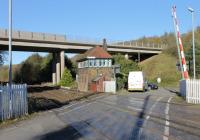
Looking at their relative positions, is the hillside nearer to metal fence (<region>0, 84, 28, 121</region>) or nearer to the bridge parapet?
the bridge parapet

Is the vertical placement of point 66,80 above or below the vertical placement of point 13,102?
above

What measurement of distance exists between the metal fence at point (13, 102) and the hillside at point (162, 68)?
250ft

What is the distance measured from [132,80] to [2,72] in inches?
4042

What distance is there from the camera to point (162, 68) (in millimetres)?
114000

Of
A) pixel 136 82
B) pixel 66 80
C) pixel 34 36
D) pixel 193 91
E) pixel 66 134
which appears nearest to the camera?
pixel 66 134

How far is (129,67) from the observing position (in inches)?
3275

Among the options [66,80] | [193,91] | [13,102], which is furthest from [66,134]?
[66,80]

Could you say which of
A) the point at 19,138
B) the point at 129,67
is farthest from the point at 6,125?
the point at 129,67

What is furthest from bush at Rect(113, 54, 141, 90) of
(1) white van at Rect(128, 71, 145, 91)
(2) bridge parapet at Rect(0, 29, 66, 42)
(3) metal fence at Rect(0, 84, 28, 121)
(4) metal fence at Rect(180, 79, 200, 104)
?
(3) metal fence at Rect(0, 84, 28, 121)

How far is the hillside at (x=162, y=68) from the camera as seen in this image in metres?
101

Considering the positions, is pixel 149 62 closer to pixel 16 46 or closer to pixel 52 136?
pixel 16 46

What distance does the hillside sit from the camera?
101m

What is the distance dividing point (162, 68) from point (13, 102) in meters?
95.6

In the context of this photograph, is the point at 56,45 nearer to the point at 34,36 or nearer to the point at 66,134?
the point at 34,36
